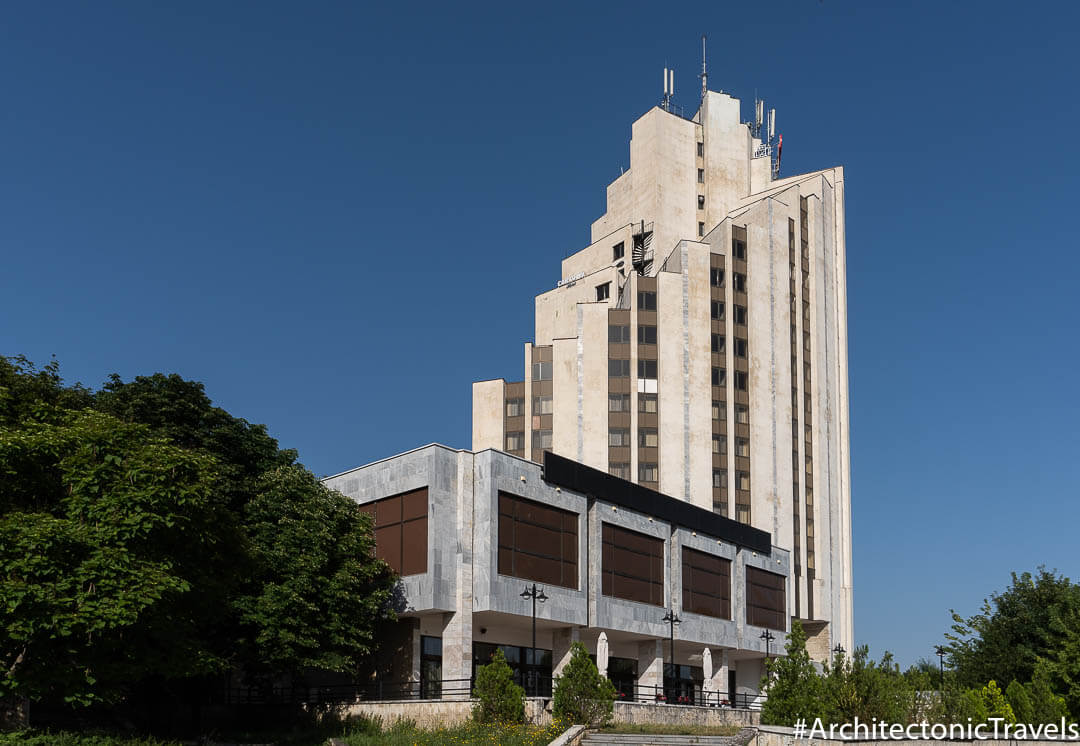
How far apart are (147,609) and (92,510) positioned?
10.3 ft

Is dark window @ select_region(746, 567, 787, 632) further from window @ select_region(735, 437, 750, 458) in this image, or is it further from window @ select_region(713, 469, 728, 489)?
window @ select_region(735, 437, 750, 458)

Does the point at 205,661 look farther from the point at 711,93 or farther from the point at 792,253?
the point at 711,93

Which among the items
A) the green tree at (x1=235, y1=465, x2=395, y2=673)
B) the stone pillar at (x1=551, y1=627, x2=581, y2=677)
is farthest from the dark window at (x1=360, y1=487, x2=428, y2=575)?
the stone pillar at (x1=551, y1=627, x2=581, y2=677)

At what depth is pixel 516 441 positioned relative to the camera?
289 ft

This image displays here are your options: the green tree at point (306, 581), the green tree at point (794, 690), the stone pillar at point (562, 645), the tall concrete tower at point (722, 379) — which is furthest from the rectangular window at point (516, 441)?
the green tree at point (794, 690)

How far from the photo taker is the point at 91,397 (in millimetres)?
44250

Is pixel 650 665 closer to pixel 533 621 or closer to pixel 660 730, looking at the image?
pixel 533 621

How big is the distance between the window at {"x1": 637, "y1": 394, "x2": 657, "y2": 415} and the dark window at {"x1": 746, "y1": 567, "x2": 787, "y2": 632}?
2058cm

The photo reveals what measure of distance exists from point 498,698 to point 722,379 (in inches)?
1970

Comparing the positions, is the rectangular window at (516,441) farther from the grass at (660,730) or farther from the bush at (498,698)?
the bush at (498,698)

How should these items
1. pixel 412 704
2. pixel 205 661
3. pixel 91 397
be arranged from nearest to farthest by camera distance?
pixel 205 661 → pixel 412 704 → pixel 91 397

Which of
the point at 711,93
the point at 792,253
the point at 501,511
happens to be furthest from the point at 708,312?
the point at 501,511

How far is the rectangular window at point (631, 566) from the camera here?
49.8 meters

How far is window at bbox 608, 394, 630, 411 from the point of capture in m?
82.6
